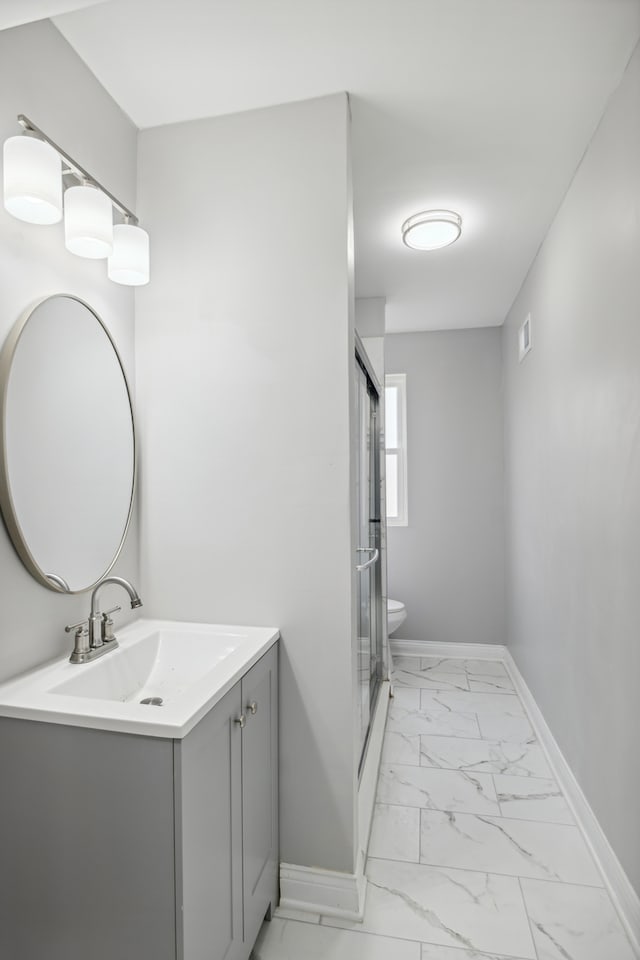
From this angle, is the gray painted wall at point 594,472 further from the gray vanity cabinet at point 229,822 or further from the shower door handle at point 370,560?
the gray vanity cabinet at point 229,822

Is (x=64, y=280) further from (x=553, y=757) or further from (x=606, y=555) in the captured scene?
(x=553, y=757)

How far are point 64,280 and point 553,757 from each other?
8.93 ft

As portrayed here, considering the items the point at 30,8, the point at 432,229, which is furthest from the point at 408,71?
the point at 30,8

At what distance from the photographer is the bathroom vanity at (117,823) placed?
41.9 inches

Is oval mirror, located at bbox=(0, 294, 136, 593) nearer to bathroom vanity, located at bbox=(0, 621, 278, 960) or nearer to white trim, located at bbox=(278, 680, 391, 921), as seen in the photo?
bathroom vanity, located at bbox=(0, 621, 278, 960)

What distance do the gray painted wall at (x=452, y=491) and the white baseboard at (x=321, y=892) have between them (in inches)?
102

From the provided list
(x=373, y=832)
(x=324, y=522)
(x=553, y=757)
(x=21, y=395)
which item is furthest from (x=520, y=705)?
(x=21, y=395)

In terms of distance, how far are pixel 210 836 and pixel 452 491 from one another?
10.7 feet

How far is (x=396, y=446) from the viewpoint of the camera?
13.8 ft

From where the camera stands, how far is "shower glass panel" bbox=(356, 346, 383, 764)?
7.62ft

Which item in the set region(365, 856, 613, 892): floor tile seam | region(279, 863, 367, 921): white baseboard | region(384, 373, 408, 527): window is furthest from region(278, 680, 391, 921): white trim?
region(384, 373, 408, 527): window

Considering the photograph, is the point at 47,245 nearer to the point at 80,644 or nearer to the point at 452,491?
the point at 80,644

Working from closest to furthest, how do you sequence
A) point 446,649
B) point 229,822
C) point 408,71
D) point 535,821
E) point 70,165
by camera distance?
point 229,822 → point 70,165 → point 408,71 → point 535,821 → point 446,649

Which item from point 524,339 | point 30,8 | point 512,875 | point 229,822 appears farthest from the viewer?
point 524,339
